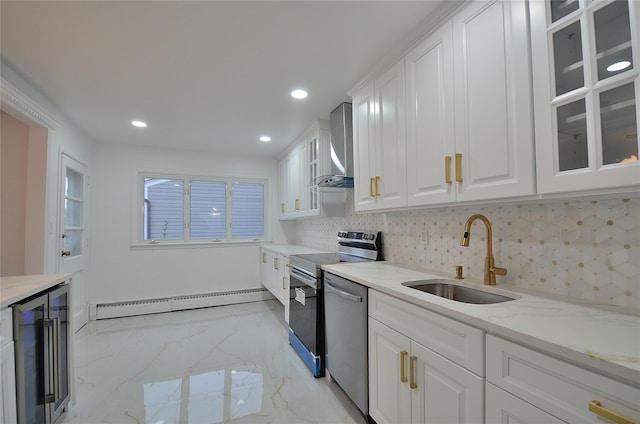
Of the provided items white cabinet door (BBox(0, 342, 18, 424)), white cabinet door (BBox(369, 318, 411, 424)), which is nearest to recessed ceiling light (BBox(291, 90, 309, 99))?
white cabinet door (BBox(369, 318, 411, 424))

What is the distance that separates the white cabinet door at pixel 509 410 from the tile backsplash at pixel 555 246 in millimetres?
638

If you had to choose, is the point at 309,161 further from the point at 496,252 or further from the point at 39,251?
the point at 39,251

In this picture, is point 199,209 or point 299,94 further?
point 199,209

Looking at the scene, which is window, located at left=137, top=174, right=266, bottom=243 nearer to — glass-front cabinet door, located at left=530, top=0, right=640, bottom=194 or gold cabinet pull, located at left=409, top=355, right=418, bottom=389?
gold cabinet pull, located at left=409, top=355, right=418, bottom=389

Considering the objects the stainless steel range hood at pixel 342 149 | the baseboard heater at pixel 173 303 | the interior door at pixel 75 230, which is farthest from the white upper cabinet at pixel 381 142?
the interior door at pixel 75 230

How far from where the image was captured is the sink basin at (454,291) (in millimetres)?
1536

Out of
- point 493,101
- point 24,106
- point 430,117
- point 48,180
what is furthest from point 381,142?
point 48,180

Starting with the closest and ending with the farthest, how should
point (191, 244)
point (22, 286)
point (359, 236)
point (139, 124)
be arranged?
point (22, 286)
point (359, 236)
point (139, 124)
point (191, 244)

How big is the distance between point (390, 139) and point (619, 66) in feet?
3.79

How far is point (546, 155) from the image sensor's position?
1.11 m

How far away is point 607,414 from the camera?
2.29 ft

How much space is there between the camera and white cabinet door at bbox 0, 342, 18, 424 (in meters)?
1.30

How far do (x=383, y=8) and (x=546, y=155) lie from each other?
3.69 feet

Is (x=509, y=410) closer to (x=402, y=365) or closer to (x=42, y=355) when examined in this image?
(x=402, y=365)
